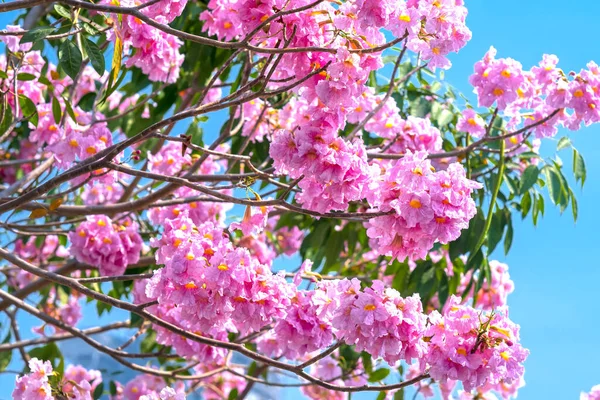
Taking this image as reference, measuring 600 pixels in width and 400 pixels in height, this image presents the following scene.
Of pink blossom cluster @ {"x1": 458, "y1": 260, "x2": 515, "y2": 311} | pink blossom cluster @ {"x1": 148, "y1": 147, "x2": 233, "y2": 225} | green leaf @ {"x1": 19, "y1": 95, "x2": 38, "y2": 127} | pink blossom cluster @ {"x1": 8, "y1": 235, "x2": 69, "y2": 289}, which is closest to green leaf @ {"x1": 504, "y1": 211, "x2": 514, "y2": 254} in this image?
pink blossom cluster @ {"x1": 458, "y1": 260, "x2": 515, "y2": 311}

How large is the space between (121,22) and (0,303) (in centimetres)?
122

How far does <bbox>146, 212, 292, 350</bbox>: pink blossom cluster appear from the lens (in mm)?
1826

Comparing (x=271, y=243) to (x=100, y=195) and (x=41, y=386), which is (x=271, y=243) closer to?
(x=100, y=195)

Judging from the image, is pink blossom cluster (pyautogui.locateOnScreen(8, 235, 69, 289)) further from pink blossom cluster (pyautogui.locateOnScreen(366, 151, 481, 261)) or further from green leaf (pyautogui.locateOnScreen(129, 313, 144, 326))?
pink blossom cluster (pyautogui.locateOnScreen(366, 151, 481, 261))

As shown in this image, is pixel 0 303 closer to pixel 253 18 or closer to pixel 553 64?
pixel 253 18

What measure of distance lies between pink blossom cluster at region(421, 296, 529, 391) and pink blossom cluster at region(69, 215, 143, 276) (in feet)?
3.90

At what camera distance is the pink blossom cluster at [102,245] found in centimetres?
263

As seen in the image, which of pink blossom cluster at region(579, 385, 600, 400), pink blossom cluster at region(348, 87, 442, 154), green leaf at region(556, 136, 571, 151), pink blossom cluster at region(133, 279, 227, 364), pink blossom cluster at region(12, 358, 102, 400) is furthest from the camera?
pink blossom cluster at region(579, 385, 600, 400)

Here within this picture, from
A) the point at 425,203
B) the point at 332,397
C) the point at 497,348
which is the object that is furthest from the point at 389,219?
Answer: the point at 332,397

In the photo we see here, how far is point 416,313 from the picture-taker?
1.82 meters

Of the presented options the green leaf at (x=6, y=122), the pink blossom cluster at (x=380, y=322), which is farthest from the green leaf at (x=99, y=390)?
the pink blossom cluster at (x=380, y=322)

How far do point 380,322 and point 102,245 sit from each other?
116cm

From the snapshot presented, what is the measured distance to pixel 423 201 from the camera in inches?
64.6

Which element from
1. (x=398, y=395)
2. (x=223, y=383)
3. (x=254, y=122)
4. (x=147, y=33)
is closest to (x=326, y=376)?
(x=398, y=395)
